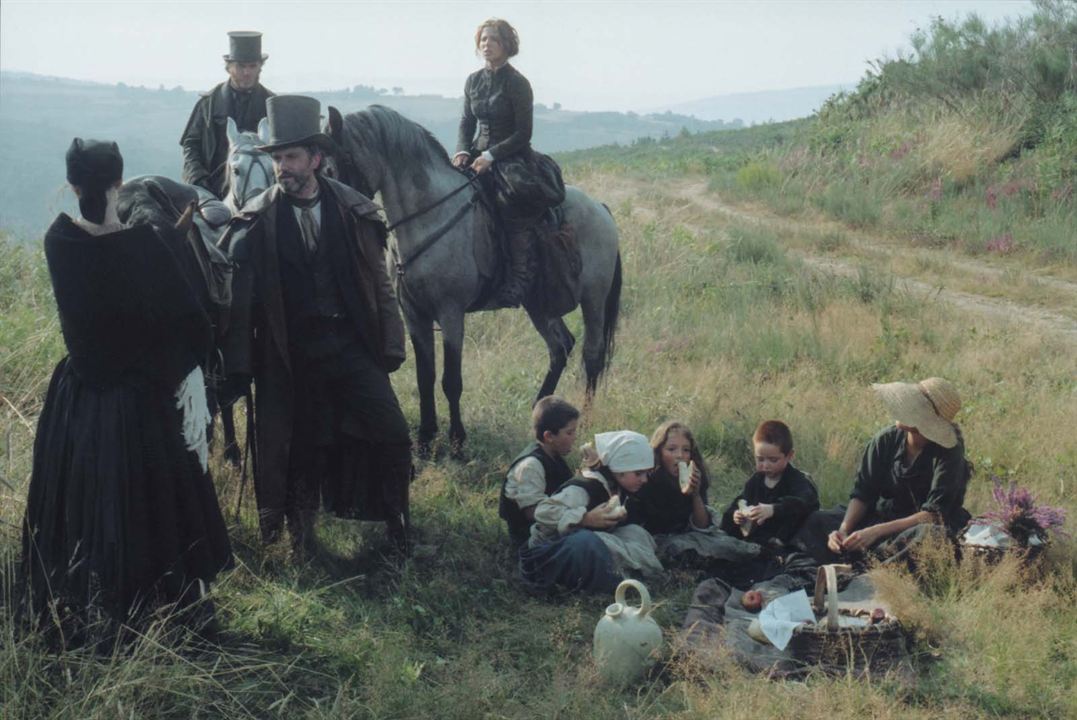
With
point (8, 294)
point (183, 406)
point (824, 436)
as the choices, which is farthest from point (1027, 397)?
point (8, 294)

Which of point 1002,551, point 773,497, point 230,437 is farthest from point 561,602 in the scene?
point 230,437

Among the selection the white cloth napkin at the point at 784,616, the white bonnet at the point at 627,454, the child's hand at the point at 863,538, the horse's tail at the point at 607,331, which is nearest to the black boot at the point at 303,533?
the white bonnet at the point at 627,454

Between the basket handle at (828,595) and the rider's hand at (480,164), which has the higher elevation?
the rider's hand at (480,164)

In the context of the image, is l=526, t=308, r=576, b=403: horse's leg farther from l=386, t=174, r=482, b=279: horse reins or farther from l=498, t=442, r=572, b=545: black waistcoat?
l=498, t=442, r=572, b=545: black waistcoat

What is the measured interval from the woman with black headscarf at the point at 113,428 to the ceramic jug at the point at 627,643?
5.61 ft

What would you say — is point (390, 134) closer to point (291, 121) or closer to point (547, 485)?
point (291, 121)

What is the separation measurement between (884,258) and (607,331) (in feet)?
20.8

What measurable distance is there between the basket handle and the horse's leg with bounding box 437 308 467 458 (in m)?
3.16

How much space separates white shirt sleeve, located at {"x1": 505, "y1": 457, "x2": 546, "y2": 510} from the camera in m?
5.79

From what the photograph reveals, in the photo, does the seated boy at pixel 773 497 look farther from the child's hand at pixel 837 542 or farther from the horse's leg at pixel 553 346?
the horse's leg at pixel 553 346

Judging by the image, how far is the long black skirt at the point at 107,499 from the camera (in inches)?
170

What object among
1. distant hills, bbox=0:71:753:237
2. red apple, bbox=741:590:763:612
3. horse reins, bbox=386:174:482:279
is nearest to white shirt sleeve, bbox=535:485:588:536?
red apple, bbox=741:590:763:612

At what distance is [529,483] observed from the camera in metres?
5.80

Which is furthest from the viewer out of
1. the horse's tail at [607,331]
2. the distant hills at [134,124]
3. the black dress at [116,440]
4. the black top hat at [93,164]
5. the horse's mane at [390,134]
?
the distant hills at [134,124]
